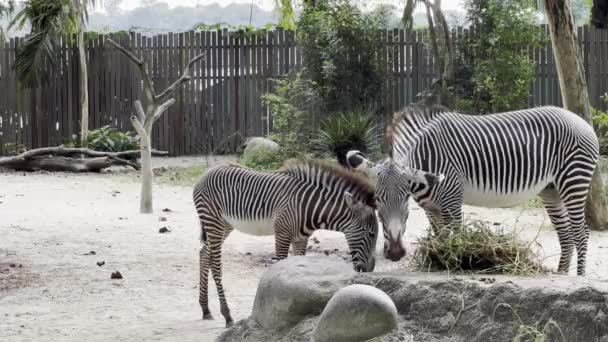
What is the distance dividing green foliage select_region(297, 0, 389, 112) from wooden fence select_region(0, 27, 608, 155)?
1.52 meters

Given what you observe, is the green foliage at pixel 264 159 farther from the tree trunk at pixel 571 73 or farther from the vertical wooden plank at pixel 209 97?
the tree trunk at pixel 571 73

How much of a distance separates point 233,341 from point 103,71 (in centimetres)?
1851

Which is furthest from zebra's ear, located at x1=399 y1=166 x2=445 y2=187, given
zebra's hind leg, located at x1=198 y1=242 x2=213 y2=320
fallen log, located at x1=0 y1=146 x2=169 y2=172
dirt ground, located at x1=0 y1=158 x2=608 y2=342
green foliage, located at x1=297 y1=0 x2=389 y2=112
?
green foliage, located at x1=297 y1=0 x2=389 y2=112

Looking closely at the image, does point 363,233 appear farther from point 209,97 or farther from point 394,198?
point 209,97

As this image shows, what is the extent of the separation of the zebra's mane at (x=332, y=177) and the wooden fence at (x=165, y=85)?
14772 mm


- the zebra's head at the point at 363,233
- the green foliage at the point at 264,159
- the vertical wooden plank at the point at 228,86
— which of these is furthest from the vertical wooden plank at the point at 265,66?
the zebra's head at the point at 363,233

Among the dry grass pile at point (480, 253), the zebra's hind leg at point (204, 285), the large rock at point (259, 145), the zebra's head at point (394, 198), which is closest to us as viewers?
the dry grass pile at point (480, 253)

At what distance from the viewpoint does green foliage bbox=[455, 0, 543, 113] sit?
65.0ft

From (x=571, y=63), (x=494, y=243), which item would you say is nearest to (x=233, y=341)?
(x=494, y=243)

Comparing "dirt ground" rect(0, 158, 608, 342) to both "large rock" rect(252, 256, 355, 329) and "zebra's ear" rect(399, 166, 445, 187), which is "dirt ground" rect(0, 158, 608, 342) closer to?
"large rock" rect(252, 256, 355, 329)

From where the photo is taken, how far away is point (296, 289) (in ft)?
17.0

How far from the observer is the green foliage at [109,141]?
68.7 feet

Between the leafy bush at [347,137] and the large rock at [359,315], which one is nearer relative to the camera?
the large rock at [359,315]

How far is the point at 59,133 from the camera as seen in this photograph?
23.0m
